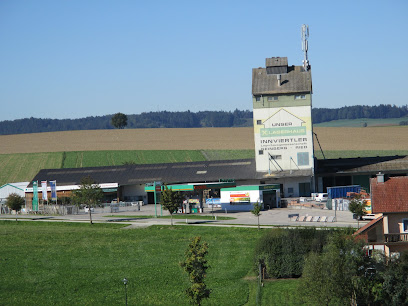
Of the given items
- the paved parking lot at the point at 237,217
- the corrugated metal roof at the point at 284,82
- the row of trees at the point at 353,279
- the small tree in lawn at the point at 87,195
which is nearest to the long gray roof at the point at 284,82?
the corrugated metal roof at the point at 284,82

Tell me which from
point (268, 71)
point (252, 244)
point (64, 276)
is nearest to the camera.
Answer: point (64, 276)

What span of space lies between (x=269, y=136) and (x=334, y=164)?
879cm

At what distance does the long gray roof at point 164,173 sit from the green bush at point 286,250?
36854 millimetres

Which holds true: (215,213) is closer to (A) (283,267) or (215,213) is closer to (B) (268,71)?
(B) (268,71)

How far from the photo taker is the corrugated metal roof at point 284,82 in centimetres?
7419

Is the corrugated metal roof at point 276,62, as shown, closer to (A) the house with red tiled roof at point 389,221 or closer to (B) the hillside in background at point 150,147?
(B) the hillside in background at point 150,147

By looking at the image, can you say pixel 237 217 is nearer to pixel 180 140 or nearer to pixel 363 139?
pixel 363 139

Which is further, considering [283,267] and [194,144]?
[194,144]

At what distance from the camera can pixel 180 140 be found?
132 m

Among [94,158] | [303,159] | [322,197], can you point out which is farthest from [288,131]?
[94,158]

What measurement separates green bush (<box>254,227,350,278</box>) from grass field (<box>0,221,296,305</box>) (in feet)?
4.08

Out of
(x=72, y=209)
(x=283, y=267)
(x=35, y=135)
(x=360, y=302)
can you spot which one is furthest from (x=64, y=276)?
(x=35, y=135)

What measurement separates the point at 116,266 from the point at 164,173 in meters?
41.2

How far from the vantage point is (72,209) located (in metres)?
70.8
